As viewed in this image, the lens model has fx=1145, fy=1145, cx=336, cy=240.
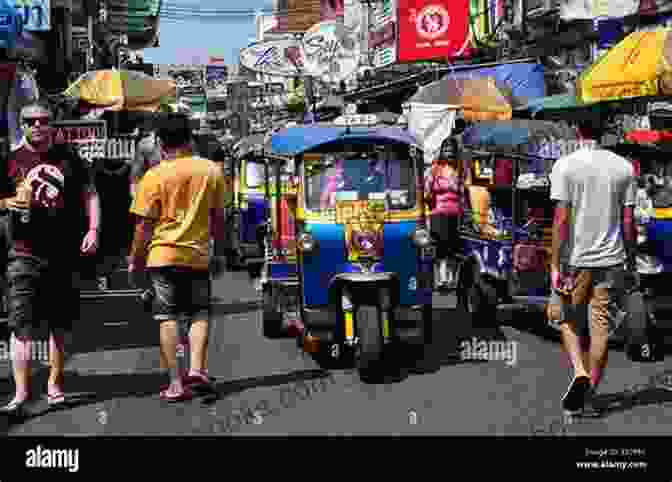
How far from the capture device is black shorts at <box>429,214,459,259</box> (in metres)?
14.8

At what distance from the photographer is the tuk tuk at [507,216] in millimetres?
11641

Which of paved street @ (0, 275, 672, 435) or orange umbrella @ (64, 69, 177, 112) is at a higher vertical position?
orange umbrella @ (64, 69, 177, 112)

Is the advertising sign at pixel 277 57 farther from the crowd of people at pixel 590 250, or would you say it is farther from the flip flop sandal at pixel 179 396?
the crowd of people at pixel 590 250

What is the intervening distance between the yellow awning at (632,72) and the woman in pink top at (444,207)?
2.01m

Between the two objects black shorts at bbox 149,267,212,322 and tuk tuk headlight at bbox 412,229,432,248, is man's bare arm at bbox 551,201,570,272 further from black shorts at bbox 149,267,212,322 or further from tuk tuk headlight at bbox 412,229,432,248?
black shorts at bbox 149,267,212,322

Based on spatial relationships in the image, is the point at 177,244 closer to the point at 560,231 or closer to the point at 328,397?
the point at 328,397

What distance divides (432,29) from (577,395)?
23.0 m

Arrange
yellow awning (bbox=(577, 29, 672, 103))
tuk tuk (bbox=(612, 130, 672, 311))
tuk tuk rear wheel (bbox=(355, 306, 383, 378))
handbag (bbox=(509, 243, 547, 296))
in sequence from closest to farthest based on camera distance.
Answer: tuk tuk rear wheel (bbox=(355, 306, 383, 378)), tuk tuk (bbox=(612, 130, 672, 311)), handbag (bbox=(509, 243, 547, 296)), yellow awning (bbox=(577, 29, 672, 103))

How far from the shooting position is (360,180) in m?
10.3

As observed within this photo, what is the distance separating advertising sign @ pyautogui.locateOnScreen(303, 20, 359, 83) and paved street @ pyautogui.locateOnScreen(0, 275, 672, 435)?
962 cm

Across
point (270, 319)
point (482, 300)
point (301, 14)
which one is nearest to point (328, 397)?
point (270, 319)

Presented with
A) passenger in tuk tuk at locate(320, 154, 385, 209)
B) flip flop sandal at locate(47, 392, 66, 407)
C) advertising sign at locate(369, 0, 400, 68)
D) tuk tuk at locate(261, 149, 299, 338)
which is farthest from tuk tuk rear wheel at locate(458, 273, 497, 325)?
advertising sign at locate(369, 0, 400, 68)

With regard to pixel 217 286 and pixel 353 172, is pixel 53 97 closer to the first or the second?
pixel 217 286

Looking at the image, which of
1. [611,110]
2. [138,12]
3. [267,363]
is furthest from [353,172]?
[138,12]
